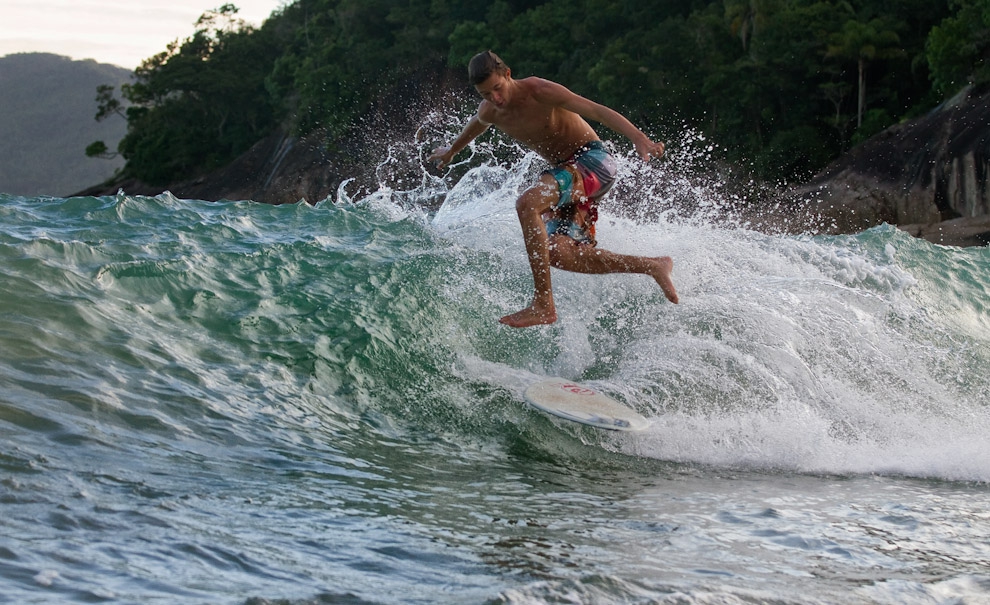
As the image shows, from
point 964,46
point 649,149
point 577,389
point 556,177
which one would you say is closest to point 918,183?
point 964,46

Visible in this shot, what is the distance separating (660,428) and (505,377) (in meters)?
1.15

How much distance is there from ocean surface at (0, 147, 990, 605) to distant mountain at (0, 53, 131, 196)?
124m

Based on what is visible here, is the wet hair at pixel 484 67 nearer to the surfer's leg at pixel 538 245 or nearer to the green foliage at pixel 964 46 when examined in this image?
the surfer's leg at pixel 538 245

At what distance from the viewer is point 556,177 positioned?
625cm

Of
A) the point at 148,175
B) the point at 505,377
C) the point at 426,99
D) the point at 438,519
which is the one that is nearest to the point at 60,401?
the point at 438,519

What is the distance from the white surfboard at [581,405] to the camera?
5441 millimetres

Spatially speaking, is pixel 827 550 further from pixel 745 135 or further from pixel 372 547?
pixel 745 135

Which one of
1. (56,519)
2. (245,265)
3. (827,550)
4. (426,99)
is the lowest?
(827,550)

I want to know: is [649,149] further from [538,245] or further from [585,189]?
[538,245]

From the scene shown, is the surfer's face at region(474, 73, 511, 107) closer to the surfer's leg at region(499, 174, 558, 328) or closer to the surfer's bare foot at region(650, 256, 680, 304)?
the surfer's leg at region(499, 174, 558, 328)

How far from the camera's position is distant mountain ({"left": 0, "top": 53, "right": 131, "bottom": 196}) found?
12850 centimetres

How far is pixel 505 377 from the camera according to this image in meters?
6.30

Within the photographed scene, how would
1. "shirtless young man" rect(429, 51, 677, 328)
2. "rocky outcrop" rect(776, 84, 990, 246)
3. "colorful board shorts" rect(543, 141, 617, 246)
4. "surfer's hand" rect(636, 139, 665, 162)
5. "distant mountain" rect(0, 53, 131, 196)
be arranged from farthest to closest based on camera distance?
"distant mountain" rect(0, 53, 131, 196), "rocky outcrop" rect(776, 84, 990, 246), "colorful board shorts" rect(543, 141, 617, 246), "shirtless young man" rect(429, 51, 677, 328), "surfer's hand" rect(636, 139, 665, 162)

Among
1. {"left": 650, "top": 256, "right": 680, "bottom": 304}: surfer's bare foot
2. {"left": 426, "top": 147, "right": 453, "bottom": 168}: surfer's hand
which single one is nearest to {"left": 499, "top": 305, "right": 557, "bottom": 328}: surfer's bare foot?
{"left": 650, "top": 256, "right": 680, "bottom": 304}: surfer's bare foot
